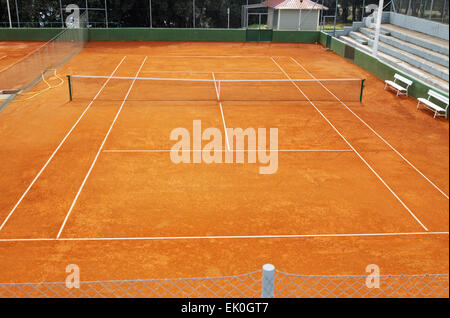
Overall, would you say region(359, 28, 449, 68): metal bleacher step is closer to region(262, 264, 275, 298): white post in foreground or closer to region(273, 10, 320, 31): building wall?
region(273, 10, 320, 31): building wall

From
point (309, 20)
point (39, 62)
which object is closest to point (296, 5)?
point (309, 20)

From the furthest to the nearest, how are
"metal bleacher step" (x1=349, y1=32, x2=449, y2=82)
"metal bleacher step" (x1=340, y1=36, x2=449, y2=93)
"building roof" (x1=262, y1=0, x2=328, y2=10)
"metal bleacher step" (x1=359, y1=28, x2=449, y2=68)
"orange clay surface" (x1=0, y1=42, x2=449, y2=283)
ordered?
"building roof" (x1=262, y1=0, x2=328, y2=10), "metal bleacher step" (x1=359, y1=28, x2=449, y2=68), "metal bleacher step" (x1=349, y1=32, x2=449, y2=82), "metal bleacher step" (x1=340, y1=36, x2=449, y2=93), "orange clay surface" (x1=0, y1=42, x2=449, y2=283)

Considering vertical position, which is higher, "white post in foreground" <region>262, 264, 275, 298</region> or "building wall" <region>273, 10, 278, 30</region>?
"building wall" <region>273, 10, 278, 30</region>

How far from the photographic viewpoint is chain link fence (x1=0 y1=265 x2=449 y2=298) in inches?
312

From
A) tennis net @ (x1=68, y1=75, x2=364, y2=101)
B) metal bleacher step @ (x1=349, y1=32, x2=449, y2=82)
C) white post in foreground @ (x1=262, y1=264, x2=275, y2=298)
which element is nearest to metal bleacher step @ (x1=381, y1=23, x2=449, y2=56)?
metal bleacher step @ (x1=349, y1=32, x2=449, y2=82)

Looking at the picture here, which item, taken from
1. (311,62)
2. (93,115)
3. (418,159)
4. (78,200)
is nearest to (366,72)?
(311,62)

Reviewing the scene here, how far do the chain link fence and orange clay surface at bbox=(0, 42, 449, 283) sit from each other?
0.45 meters

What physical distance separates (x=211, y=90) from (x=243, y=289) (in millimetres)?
14771

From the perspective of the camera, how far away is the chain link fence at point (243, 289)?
312 inches

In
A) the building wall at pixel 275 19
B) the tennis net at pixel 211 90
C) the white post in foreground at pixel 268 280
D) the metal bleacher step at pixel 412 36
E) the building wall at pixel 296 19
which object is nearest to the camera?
the white post in foreground at pixel 268 280

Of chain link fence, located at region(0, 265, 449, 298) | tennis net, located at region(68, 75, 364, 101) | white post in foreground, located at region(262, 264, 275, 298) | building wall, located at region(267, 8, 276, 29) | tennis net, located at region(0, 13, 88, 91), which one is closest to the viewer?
white post in foreground, located at region(262, 264, 275, 298)

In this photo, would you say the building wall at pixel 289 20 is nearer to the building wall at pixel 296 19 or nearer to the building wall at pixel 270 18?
the building wall at pixel 296 19

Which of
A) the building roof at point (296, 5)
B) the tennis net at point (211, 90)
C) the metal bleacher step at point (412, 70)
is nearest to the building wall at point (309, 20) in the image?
the building roof at point (296, 5)

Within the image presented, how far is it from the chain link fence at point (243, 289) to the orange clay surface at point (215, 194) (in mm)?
454
